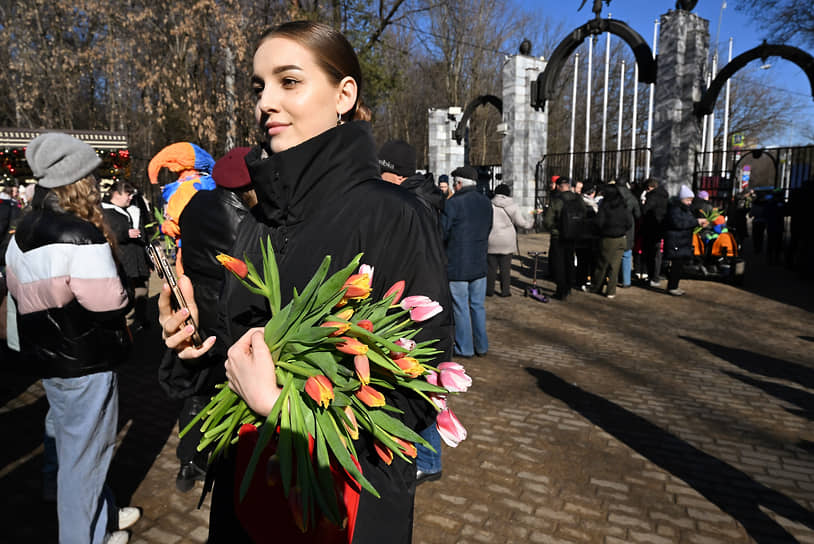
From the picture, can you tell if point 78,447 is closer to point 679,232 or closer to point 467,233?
A: point 467,233

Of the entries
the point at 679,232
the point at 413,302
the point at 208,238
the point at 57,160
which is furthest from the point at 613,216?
the point at 413,302

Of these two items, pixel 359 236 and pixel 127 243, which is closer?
pixel 359 236

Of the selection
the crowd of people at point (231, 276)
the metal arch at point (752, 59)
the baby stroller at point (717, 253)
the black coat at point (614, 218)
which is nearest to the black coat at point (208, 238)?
the crowd of people at point (231, 276)

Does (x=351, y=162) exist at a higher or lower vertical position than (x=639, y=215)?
higher

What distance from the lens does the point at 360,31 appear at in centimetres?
1906

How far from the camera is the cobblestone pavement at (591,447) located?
11.3 feet

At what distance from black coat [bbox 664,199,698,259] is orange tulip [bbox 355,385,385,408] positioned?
10737 millimetres

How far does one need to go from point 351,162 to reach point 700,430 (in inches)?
181

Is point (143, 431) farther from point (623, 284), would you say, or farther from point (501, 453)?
point (623, 284)

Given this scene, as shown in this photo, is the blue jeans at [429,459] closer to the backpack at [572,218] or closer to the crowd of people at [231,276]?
the crowd of people at [231,276]

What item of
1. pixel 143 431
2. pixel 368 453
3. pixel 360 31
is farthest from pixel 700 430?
pixel 360 31

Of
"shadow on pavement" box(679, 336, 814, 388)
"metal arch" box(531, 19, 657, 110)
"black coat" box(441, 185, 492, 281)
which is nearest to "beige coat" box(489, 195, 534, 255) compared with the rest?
"black coat" box(441, 185, 492, 281)

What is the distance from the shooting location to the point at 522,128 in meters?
20.8

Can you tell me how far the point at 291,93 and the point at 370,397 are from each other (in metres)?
0.87
